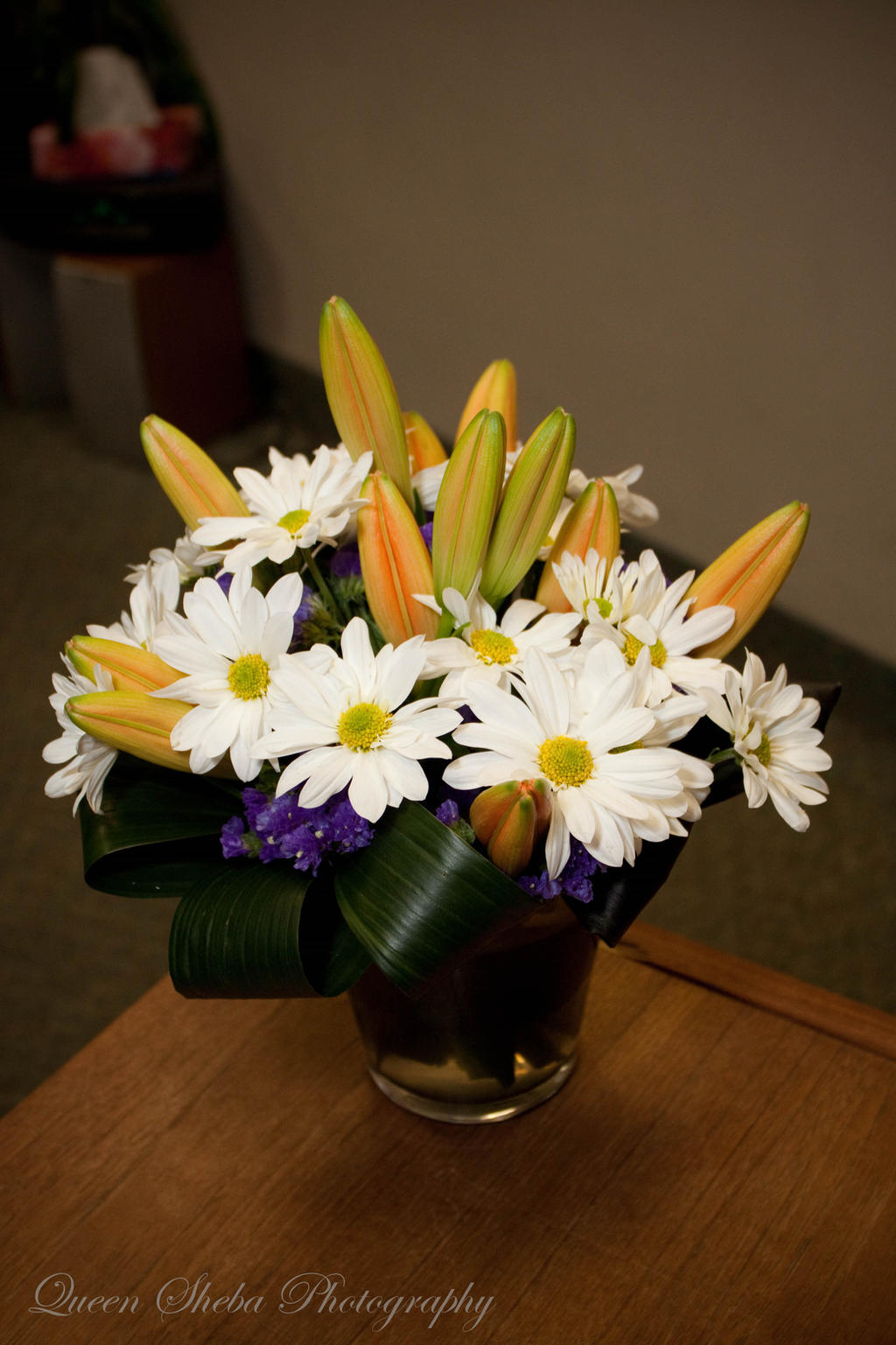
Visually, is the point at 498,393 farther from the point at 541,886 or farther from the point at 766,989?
the point at 766,989

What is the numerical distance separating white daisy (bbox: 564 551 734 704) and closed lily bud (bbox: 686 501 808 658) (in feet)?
0.06

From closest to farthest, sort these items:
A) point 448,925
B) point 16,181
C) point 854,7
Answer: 1. point 448,925
2. point 854,7
3. point 16,181

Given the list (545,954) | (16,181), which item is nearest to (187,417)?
(16,181)

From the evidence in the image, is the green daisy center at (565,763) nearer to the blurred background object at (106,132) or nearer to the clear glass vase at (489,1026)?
the clear glass vase at (489,1026)

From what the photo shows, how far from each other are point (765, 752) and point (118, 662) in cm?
32

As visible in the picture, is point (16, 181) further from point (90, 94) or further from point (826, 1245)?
point (826, 1245)

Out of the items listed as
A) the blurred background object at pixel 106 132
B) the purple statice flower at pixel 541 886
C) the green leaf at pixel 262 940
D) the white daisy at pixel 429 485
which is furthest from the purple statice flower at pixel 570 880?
the blurred background object at pixel 106 132

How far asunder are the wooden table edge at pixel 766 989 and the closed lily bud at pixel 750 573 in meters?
0.31

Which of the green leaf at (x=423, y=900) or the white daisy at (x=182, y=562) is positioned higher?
the white daisy at (x=182, y=562)

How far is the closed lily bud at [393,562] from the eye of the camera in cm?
53

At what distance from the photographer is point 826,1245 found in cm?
61

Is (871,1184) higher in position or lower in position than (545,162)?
lower

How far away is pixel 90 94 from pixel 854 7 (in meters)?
1.70

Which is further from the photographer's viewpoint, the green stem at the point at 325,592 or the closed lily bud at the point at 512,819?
the green stem at the point at 325,592
